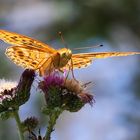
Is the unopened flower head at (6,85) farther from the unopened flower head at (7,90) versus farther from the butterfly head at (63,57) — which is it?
the butterfly head at (63,57)

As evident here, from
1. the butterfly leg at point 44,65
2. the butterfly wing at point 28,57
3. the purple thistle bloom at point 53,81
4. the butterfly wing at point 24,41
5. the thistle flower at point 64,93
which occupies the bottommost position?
the thistle flower at point 64,93

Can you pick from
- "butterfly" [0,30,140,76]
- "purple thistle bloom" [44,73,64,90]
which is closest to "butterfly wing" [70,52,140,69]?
"butterfly" [0,30,140,76]

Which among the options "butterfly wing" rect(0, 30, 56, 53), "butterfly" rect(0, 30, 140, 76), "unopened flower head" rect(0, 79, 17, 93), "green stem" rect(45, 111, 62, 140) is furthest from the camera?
"unopened flower head" rect(0, 79, 17, 93)

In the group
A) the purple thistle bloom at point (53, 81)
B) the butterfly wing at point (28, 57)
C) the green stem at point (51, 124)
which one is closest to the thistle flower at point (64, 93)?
the purple thistle bloom at point (53, 81)

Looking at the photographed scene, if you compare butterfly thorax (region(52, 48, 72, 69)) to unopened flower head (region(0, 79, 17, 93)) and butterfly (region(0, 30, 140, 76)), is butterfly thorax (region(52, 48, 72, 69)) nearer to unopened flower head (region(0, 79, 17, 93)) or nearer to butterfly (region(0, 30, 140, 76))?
butterfly (region(0, 30, 140, 76))

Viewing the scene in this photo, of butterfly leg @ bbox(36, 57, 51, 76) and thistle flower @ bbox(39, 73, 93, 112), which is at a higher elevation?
butterfly leg @ bbox(36, 57, 51, 76)

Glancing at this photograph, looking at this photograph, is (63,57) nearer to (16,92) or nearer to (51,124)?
(16,92)
